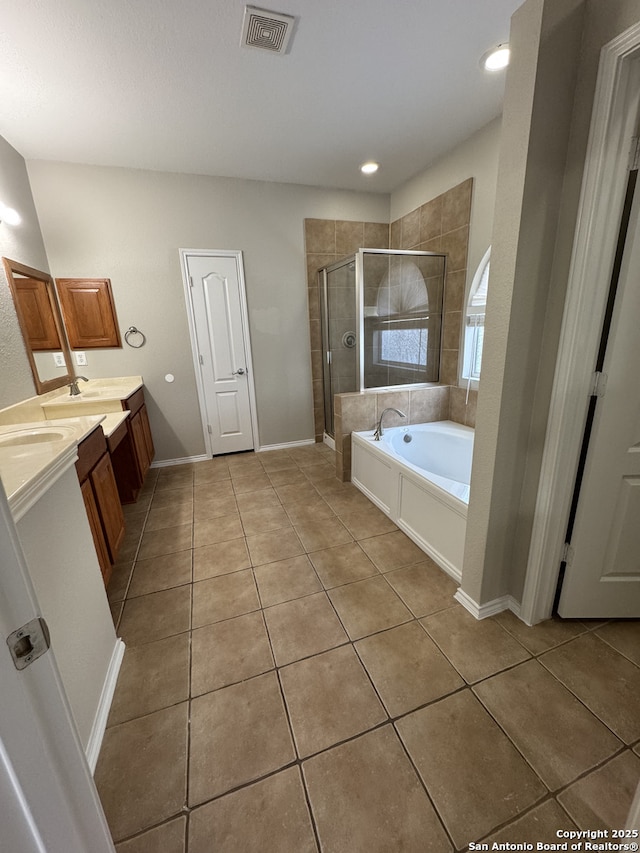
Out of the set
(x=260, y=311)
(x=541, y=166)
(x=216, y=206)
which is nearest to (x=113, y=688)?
(x=541, y=166)

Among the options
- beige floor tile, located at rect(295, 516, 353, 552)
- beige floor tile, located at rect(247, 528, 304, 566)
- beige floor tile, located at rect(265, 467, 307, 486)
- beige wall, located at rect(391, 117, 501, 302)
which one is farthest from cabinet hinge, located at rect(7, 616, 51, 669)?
beige wall, located at rect(391, 117, 501, 302)

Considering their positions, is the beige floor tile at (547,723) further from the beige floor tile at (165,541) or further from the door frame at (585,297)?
the beige floor tile at (165,541)

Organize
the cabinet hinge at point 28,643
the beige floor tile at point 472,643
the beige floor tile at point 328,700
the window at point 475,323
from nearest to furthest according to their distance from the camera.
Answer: the cabinet hinge at point 28,643 → the beige floor tile at point 328,700 → the beige floor tile at point 472,643 → the window at point 475,323

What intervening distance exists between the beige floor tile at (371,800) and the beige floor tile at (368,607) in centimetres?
44

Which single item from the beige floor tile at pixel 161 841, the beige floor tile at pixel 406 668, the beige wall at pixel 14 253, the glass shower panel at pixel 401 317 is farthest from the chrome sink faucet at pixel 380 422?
the beige wall at pixel 14 253

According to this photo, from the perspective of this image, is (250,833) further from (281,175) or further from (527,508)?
(281,175)

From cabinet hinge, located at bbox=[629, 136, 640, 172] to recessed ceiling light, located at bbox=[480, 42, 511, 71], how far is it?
48.9 inches

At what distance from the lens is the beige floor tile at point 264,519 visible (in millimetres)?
2420

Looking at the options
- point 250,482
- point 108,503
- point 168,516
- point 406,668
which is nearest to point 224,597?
point 108,503

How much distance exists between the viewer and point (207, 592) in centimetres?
186

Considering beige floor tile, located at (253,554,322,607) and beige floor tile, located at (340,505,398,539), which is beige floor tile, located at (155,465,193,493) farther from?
beige floor tile, located at (340,505,398,539)

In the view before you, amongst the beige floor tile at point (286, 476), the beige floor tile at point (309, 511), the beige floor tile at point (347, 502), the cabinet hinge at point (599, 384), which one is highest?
the cabinet hinge at point (599, 384)

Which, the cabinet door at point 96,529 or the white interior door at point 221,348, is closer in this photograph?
the cabinet door at point 96,529

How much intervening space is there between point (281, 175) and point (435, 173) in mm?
1398
